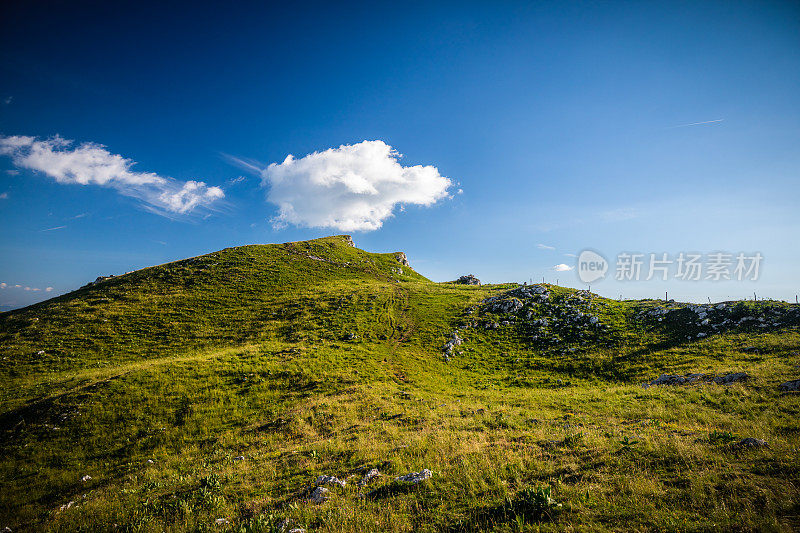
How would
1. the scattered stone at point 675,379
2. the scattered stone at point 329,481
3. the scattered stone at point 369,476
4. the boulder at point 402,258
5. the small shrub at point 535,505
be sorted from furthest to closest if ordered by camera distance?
the boulder at point 402,258, the scattered stone at point 675,379, the scattered stone at point 329,481, the scattered stone at point 369,476, the small shrub at point 535,505

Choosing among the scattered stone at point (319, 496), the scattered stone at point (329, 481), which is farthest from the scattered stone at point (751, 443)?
the scattered stone at point (319, 496)

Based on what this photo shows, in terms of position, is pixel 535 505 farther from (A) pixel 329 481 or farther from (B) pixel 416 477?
(A) pixel 329 481

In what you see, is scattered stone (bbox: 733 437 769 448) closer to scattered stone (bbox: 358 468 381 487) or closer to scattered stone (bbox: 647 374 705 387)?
scattered stone (bbox: 358 468 381 487)

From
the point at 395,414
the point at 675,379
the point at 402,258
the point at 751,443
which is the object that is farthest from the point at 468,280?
the point at 751,443

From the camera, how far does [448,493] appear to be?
851 centimetres

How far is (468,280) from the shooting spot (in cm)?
9188

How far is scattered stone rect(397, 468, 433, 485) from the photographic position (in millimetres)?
9422

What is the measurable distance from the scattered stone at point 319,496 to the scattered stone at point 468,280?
84.0 m

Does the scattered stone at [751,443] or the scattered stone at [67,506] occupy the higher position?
the scattered stone at [751,443]

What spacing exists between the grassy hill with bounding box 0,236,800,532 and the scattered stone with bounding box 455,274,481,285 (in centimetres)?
4006

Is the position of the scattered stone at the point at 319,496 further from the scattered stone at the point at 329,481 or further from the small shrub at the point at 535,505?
the small shrub at the point at 535,505

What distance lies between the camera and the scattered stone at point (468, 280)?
3581 inches

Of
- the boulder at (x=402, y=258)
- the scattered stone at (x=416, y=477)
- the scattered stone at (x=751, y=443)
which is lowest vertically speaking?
the scattered stone at (x=416, y=477)

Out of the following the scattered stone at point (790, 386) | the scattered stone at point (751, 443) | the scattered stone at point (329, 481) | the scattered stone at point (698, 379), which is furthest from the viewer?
the scattered stone at point (698, 379)
